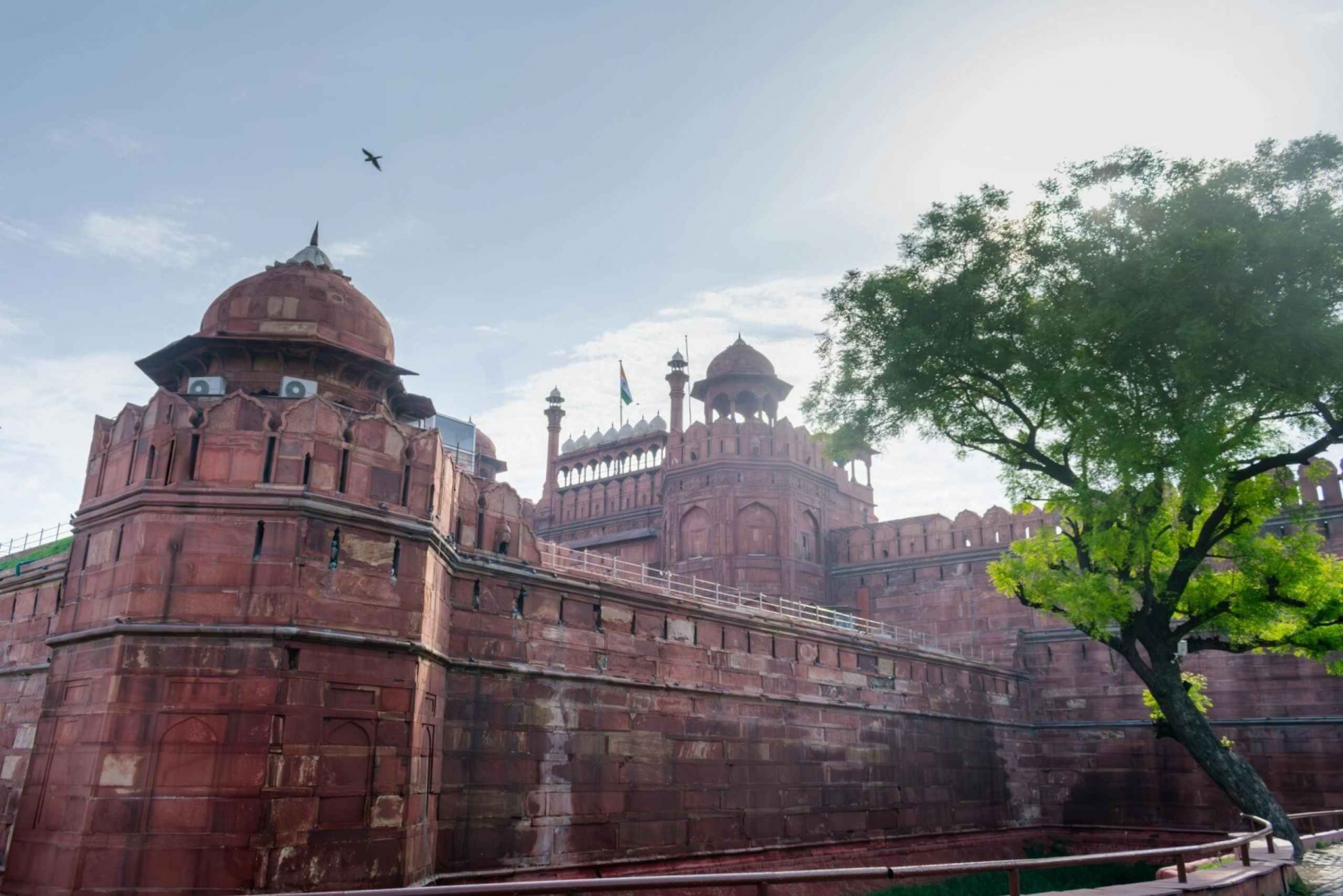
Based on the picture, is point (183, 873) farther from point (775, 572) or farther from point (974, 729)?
point (775, 572)

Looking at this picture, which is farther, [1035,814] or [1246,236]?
[1035,814]

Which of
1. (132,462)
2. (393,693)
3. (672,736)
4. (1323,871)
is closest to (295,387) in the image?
(132,462)

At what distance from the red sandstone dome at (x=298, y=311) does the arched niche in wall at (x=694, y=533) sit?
18.7 m

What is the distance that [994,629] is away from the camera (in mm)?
30297

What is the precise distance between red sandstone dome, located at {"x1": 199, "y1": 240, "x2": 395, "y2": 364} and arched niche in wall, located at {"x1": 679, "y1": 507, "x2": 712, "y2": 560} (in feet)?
61.4

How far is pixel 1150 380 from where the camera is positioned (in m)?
15.4

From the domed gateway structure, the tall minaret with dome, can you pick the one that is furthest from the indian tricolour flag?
the domed gateway structure

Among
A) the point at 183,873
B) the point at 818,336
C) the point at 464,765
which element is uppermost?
the point at 818,336

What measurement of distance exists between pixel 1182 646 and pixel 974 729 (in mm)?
5550

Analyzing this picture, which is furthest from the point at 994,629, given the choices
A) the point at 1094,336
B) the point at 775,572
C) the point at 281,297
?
the point at 281,297

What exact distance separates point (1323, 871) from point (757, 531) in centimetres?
2062

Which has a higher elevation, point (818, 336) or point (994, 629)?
point (818, 336)

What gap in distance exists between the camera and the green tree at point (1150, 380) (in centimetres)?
1405

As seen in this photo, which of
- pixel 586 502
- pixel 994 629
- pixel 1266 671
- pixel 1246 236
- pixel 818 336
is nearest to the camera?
pixel 1246 236
